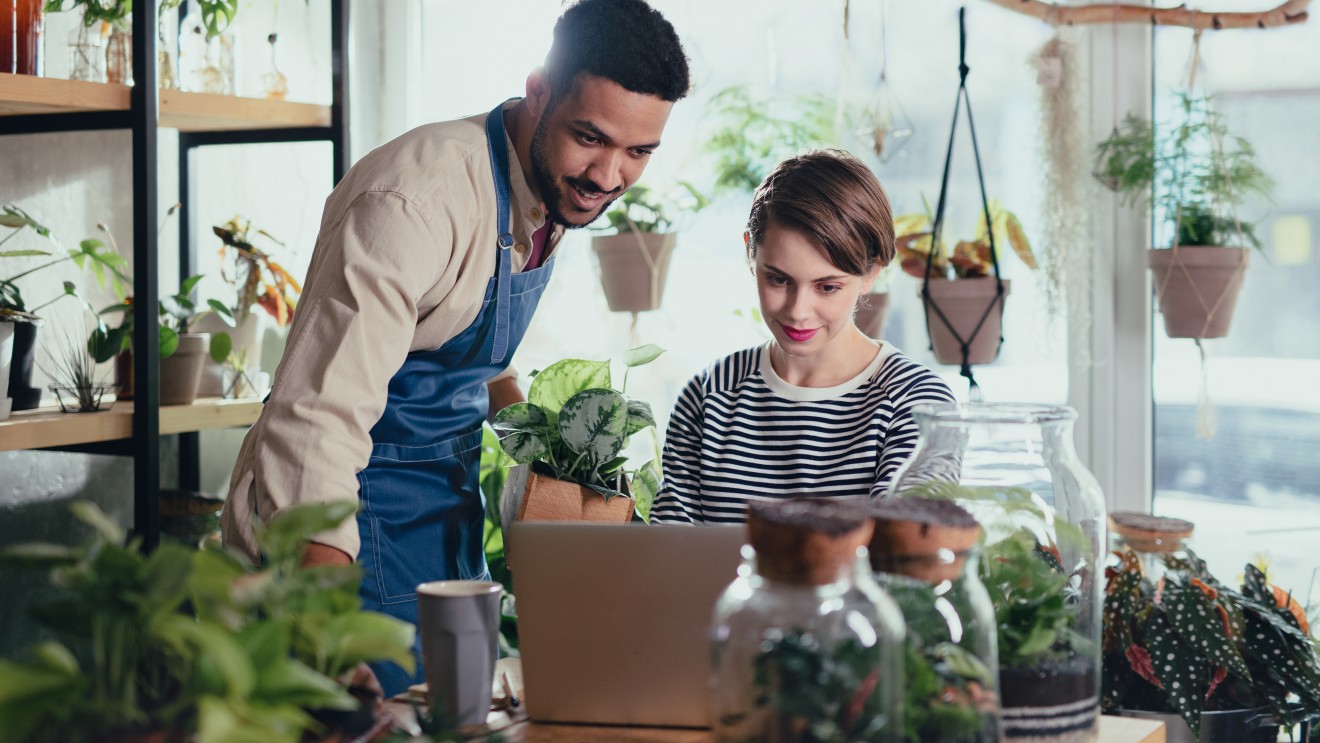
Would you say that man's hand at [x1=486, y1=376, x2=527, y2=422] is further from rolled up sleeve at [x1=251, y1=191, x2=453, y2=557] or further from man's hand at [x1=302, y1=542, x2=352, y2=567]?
man's hand at [x1=302, y1=542, x2=352, y2=567]

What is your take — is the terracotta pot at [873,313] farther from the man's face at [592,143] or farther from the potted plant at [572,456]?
the potted plant at [572,456]

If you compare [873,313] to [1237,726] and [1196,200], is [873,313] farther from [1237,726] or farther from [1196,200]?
[1237,726]

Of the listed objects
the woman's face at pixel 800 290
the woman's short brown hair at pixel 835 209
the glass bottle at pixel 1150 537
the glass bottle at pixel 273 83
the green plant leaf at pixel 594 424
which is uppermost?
the glass bottle at pixel 273 83

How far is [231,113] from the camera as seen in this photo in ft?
7.91

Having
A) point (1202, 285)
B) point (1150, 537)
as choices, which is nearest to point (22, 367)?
point (1150, 537)

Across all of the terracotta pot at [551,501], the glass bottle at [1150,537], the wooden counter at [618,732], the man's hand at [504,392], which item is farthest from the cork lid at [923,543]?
the man's hand at [504,392]

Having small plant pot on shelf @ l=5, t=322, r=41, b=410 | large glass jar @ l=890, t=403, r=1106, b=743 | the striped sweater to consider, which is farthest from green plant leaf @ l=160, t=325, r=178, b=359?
large glass jar @ l=890, t=403, r=1106, b=743

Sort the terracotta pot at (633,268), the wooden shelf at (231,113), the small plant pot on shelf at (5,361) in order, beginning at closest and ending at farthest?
the small plant pot on shelf at (5,361)
the wooden shelf at (231,113)
the terracotta pot at (633,268)

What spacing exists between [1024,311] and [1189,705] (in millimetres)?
1274

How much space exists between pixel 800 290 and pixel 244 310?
1420 mm

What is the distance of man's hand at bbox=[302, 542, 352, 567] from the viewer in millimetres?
1322

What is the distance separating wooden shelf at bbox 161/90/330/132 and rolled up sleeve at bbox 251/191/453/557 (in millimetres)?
953

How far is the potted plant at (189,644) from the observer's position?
647 millimetres

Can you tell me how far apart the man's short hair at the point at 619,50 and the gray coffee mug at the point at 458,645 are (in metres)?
0.81
